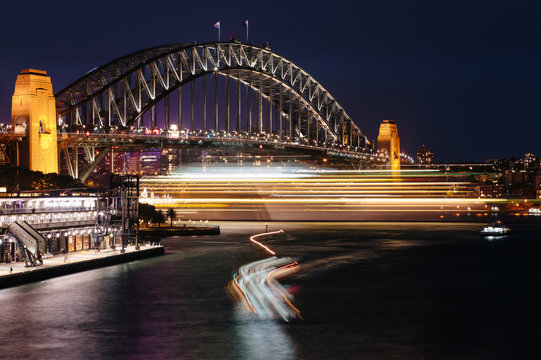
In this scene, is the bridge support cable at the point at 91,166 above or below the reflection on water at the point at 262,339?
above

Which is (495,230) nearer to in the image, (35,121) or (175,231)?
(175,231)

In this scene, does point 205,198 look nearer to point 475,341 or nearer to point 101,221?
point 101,221

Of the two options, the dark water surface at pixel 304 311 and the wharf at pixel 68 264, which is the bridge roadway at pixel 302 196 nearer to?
the dark water surface at pixel 304 311

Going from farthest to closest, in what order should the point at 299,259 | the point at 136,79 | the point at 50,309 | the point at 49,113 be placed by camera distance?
the point at 136,79 → the point at 49,113 → the point at 299,259 → the point at 50,309

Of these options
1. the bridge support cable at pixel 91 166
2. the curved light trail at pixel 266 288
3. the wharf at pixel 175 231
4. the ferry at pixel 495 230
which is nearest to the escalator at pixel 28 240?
the curved light trail at pixel 266 288

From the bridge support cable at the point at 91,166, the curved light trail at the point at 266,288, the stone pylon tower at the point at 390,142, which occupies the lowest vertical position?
the curved light trail at the point at 266,288

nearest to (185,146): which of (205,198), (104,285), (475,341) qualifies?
Answer: (205,198)
